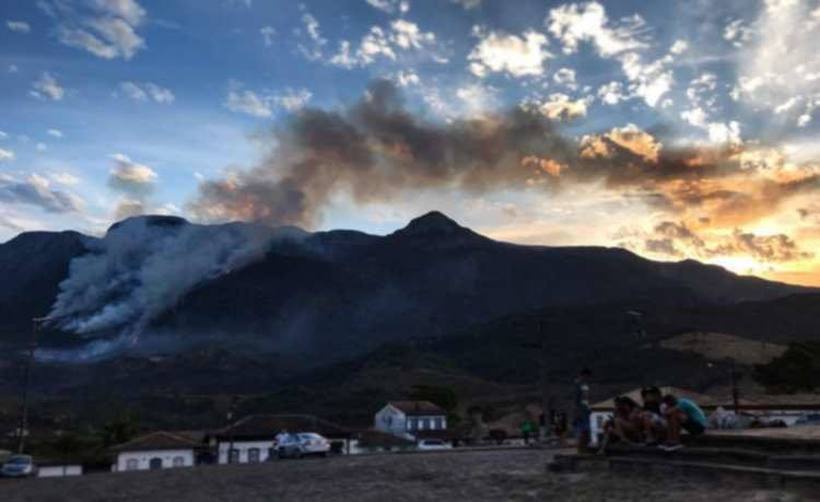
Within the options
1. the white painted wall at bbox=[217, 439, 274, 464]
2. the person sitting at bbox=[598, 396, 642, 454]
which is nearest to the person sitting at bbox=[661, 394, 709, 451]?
the person sitting at bbox=[598, 396, 642, 454]

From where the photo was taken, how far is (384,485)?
16000 mm

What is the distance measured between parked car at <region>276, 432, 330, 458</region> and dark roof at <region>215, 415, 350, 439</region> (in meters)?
34.2

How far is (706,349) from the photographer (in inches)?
6565

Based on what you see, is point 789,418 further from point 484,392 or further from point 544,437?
point 484,392

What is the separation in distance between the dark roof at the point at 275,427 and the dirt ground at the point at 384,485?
49.9 m

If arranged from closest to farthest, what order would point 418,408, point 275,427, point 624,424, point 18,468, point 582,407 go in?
point 624,424
point 582,407
point 18,468
point 275,427
point 418,408

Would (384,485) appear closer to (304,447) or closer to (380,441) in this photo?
(304,447)

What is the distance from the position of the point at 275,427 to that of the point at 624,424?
65615mm

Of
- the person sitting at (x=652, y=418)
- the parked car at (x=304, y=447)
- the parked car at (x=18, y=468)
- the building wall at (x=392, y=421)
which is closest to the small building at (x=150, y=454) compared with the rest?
the building wall at (x=392, y=421)

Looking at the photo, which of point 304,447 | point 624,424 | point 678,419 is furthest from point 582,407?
point 304,447

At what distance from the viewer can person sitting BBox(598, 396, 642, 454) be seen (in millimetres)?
14695

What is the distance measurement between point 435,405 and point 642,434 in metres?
99.0

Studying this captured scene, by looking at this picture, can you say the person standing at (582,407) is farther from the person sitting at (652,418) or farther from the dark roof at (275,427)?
the dark roof at (275,427)

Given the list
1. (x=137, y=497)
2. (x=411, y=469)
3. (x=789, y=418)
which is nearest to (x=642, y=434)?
(x=411, y=469)
